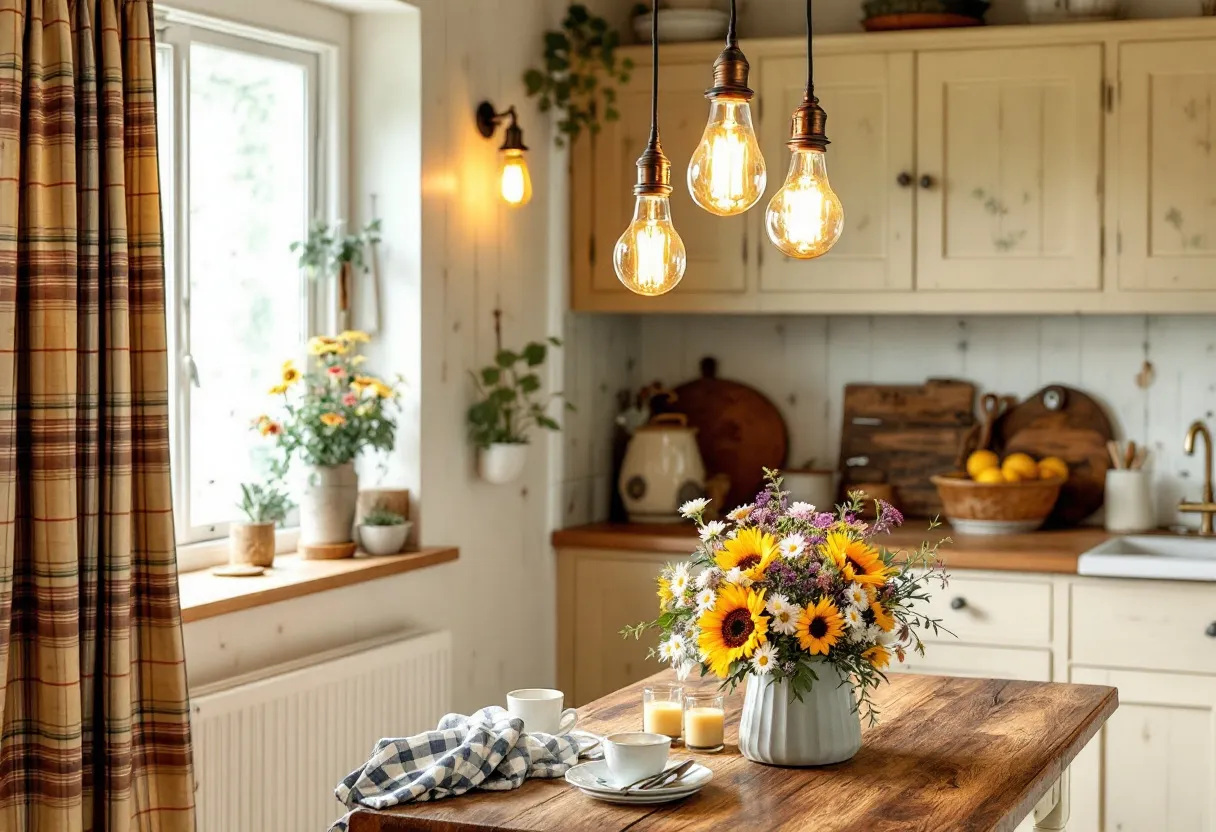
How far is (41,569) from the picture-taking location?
248 centimetres

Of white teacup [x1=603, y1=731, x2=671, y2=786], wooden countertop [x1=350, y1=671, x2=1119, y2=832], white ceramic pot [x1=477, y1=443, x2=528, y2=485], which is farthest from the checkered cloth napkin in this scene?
white ceramic pot [x1=477, y1=443, x2=528, y2=485]

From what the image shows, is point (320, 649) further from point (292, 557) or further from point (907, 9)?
point (907, 9)

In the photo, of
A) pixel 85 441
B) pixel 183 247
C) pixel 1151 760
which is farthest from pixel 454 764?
pixel 1151 760

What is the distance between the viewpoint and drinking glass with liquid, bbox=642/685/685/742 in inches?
94.0

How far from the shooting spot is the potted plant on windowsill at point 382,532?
140 inches

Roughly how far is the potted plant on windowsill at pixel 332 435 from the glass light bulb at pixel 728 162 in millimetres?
1556

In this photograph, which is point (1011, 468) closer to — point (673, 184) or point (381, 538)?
point (673, 184)

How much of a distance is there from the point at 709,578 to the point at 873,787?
1.22ft

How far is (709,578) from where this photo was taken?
2.26m

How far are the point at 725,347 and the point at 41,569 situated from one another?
262 cm

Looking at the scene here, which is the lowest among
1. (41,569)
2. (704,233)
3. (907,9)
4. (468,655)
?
(468,655)

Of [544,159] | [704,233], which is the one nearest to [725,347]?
[704,233]

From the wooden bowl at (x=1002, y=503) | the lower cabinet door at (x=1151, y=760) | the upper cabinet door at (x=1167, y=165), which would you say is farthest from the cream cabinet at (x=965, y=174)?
the lower cabinet door at (x=1151, y=760)

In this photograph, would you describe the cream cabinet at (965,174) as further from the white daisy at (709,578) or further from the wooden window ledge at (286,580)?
the white daisy at (709,578)
